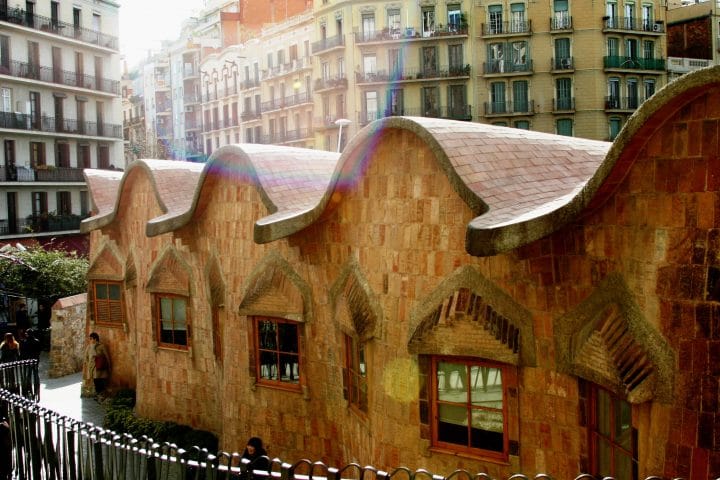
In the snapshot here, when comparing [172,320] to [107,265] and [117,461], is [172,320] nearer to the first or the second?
[107,265]

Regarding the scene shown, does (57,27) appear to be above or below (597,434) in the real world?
above

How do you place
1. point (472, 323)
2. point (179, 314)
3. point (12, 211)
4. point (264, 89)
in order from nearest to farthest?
point (472, 323), point (179, 314), point (12, 211), point (264, 89)

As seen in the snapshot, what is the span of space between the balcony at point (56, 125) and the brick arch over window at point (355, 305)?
33976mm

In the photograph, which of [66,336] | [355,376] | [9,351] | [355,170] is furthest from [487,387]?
[66,336]

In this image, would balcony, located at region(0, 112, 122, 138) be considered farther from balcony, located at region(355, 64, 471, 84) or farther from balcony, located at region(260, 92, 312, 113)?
balcony, located at region(355, 64, 471, 84)

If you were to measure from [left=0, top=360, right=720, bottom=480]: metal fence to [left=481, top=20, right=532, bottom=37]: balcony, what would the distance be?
36.1 m

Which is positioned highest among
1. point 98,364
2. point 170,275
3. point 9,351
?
point 170,275

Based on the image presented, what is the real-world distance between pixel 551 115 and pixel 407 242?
120 feet

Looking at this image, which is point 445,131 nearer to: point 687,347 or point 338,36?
point 687,347

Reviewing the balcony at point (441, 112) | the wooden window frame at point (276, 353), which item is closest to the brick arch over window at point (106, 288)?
the wooden window frame at point (276, 353)

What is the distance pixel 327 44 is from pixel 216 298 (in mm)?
34599

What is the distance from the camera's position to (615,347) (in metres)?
6.17

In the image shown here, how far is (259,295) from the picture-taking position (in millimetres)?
11156

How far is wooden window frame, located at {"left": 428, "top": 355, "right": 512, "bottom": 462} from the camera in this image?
743cm
